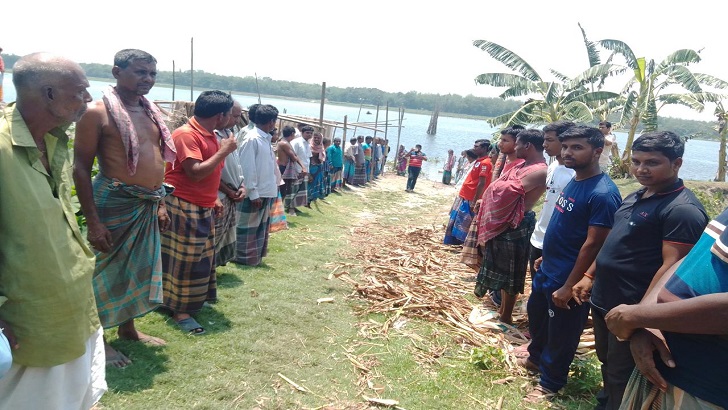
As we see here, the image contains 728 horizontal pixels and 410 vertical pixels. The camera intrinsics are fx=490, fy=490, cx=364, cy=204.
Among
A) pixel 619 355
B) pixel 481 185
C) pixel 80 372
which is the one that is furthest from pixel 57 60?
pixel 481 185

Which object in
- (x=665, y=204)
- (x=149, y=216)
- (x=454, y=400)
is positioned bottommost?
(x=454, y=400)

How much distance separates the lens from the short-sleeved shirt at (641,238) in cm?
257

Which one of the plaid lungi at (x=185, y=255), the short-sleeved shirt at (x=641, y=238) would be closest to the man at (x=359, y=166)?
the plaid lungi at (x=185, y=255)

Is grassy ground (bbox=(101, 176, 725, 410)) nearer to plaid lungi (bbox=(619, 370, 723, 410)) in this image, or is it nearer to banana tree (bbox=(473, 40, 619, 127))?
plaid lungi (bbox=(619, 370, 723, 410))

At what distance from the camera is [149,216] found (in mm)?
3588

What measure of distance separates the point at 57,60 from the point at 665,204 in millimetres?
3070

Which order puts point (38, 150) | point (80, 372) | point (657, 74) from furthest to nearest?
1. point (657, 74)
2. point (80, 372)
3. point (38, 150)

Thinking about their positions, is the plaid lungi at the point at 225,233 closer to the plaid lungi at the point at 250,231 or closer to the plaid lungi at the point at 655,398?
the plaid lungi at the point at 250,231

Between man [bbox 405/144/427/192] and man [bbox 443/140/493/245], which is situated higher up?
man [bbox 443/140/493/245]

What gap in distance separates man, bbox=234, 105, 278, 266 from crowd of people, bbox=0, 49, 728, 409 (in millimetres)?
20

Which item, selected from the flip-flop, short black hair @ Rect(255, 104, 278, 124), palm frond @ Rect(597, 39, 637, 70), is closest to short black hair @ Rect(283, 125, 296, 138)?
short black hair @ Rect(255, 104, 278, 124)

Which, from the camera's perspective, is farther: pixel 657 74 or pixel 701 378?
pixel 657 74

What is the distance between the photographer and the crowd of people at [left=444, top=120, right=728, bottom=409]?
193 centimetres

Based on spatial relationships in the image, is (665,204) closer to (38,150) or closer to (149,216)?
(38,150)
